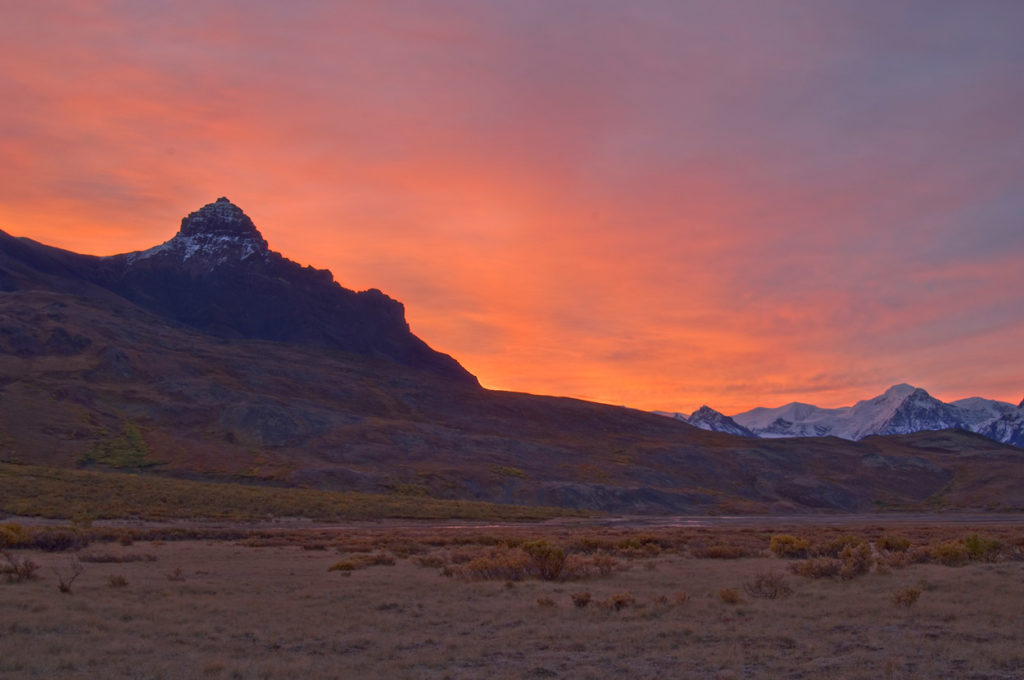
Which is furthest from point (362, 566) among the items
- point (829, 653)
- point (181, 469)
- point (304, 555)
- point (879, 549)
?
point (181, 469)

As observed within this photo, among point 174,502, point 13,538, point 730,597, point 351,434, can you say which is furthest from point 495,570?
point 351,434

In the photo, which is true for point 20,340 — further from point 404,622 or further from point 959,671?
point 959,671

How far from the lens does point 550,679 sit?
13211 millimetres

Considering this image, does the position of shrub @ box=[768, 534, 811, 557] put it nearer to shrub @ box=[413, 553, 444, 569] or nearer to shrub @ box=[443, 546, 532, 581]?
shrub @ box=[443, 546, 532, 581]

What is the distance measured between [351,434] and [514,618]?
106 meters

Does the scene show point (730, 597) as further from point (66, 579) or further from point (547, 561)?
point (66, 579)

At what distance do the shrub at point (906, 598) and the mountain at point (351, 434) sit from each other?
79.9m

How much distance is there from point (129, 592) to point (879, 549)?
30975mm

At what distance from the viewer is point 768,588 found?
70.6 feet

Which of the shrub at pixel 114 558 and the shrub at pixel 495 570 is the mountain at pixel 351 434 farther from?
the shrub at pixel 495 570

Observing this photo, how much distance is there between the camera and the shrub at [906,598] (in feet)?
62.5

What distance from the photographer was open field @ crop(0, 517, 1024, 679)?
13.8 metres

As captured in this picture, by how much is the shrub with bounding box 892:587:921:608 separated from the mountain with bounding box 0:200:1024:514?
79884 mm

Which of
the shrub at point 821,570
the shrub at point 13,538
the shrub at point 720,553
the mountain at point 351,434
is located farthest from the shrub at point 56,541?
the mountain at point 351,434
